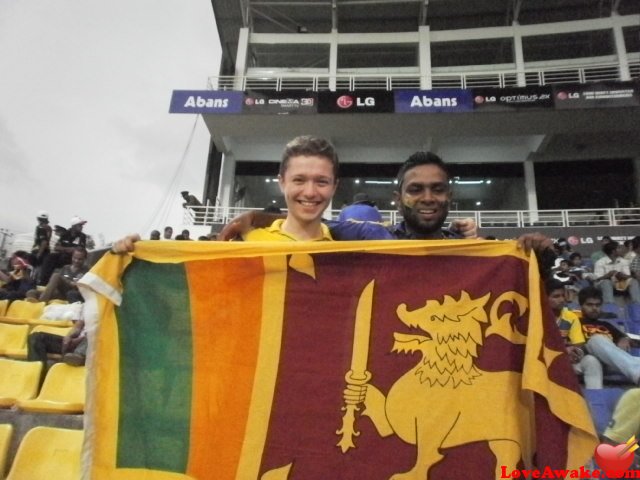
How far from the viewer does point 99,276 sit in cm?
156

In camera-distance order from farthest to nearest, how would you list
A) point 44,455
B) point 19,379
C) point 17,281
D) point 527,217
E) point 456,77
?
point 456,77
point 527,217
point 17,281
point 19,379
point 44,455

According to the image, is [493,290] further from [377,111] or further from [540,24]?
[540,24]

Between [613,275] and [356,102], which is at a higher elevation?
[356,102]

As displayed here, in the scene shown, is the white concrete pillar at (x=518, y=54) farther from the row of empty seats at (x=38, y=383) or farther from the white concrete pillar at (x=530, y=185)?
the row of empty seats at (x=38, y=383)

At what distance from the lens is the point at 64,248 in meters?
6.97

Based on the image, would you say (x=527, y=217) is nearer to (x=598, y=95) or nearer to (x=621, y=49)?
(x=598, y=95)

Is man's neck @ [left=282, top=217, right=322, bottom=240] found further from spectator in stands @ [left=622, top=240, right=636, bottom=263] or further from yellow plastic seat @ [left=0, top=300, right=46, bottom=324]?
spectator in stands @ [left=622, top=240, right=636, bottom=263]

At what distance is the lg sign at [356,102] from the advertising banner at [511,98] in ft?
9.89

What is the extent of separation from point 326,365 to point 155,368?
0.70 m

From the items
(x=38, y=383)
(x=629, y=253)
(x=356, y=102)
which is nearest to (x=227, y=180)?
(x=356, y=102)

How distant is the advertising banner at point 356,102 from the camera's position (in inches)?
462

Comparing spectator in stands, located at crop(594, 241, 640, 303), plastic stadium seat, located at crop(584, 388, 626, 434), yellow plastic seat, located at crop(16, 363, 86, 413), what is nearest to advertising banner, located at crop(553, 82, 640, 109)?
spectator in stands, located at crop(594, 241, 640, 303)

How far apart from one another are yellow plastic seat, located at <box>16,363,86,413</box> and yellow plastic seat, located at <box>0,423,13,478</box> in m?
0.30

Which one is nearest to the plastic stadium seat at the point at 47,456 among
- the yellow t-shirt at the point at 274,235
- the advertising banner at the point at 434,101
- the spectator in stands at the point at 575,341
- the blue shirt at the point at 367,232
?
the yellow t-shirt at the point at 274,235
